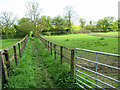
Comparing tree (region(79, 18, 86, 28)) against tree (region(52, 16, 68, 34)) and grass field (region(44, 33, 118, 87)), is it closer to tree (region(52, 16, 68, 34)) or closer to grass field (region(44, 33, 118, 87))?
tree (region(52, 16, 68, 34))

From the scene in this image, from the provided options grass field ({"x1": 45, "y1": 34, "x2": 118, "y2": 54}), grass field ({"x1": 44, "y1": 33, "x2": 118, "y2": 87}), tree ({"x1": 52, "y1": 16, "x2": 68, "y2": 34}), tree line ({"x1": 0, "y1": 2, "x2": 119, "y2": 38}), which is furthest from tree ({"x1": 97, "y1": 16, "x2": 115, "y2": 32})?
grass field ({"x1": 44, "y1": 33, "x2": 118, "y2": 87})

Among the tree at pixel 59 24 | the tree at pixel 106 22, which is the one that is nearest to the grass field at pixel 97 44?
the tree at pixel 59 24

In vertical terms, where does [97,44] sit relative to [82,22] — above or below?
below

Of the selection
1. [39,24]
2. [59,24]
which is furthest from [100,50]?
[59,24]

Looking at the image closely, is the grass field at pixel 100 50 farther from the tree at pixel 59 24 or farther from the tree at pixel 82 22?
the tree at pixel 82 22

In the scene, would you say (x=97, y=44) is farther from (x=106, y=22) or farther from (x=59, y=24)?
(x=106, y=22)

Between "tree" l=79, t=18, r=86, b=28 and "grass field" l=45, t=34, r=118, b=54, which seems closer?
"grass field" l=45, t=34, r=118, b=54

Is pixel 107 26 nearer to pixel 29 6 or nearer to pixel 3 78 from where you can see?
pixel 29 6

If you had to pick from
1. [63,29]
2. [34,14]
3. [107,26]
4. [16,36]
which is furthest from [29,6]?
[107,26]

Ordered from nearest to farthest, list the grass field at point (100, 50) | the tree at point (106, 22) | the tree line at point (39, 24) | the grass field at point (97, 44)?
the grass field at point (100, 50), the grass field at point (97, 44), the tree line at point (39, 24), the tree at point (106, 22)

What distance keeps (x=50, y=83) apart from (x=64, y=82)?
0.49 metres

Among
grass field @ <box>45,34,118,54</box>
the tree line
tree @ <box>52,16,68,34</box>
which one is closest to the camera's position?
grass field @ <box>45,34,118,54</box>

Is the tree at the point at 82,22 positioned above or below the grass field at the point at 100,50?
above

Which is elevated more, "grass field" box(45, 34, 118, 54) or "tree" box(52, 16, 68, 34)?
"tree" box(52, 16, 68, 34)
